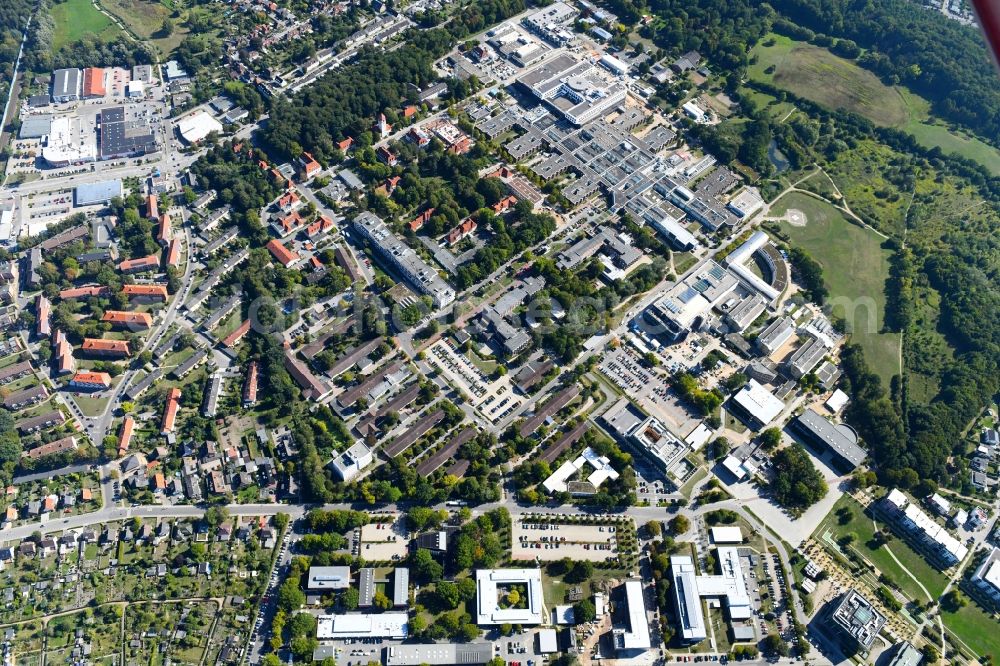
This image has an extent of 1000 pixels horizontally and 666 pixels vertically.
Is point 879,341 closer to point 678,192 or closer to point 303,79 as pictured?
point 678,192

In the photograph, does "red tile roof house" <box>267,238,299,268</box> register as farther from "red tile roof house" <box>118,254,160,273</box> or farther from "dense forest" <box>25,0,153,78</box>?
"dense forest" <box>25,0,153,78</box>

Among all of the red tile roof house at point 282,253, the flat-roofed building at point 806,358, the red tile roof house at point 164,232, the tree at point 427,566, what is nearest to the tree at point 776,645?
the flat-roofed building at point 806,358

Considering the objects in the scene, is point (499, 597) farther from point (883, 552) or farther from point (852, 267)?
point (852, 267)

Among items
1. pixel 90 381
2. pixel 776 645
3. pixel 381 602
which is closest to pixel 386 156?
pixel 90 381

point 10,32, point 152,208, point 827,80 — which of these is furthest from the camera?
point 827,80

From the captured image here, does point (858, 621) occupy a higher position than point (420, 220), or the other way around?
point (420, 220)

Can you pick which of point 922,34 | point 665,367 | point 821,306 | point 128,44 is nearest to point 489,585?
point 665,367

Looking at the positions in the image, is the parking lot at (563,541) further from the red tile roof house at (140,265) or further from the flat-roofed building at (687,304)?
the red tile roof house at (140,265)
